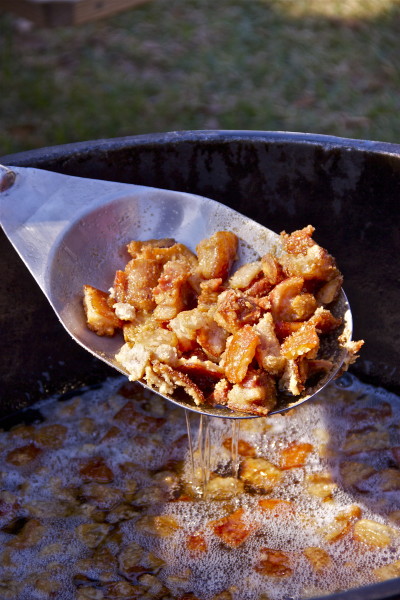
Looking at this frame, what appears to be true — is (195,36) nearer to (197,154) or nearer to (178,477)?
(197,154)

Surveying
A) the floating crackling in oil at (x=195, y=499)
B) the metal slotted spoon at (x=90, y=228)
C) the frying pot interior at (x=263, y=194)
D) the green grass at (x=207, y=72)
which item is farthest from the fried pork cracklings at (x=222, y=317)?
the green grass at (x=207, y=72)

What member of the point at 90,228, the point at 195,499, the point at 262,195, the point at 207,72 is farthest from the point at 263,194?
the point at 207,72

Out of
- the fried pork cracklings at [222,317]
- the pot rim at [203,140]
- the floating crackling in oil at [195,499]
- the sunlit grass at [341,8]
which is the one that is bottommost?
the floating crackling in oil at [195,499]

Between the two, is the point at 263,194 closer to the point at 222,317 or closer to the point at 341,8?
the point at 222,317

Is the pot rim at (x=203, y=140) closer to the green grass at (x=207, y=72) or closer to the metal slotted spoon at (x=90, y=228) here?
the metal slotted spoon at (x=90, y=228)

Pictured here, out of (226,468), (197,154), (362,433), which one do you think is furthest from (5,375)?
(362,433)
